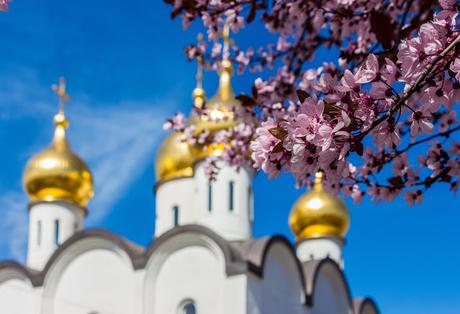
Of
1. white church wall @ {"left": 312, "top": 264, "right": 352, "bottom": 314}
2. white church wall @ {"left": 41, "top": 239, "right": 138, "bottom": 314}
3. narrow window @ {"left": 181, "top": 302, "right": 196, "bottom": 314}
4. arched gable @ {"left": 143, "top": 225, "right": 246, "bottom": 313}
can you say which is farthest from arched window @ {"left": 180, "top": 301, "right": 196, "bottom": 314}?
white church wall @ {"left": 312, "top": 264, "right": 352, "bottom": 314}

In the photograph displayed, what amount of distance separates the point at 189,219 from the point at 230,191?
5.69 feet

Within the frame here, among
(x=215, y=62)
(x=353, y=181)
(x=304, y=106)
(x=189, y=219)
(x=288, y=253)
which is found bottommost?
(x=304, y=106)

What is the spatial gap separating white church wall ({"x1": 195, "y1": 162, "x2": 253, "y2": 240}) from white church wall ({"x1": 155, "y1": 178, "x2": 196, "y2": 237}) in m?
1.05

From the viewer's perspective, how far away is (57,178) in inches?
738

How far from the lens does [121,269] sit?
52.6 feet

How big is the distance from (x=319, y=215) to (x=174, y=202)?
3501 mm

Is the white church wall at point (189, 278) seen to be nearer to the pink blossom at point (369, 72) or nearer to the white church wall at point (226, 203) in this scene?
the white church wall at point (226, 203)

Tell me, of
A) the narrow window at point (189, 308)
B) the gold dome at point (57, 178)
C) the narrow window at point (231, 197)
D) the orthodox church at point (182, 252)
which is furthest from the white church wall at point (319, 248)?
the narrow window at point (189, 308)

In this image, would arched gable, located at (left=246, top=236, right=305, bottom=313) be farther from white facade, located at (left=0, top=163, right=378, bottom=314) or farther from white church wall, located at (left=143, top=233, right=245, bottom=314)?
white church wall, located at (left=143, top=233, right=245, bottom=314)

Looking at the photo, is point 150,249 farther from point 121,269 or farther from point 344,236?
point 344,236

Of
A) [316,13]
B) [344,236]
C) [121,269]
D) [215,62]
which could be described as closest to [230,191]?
[121,269]

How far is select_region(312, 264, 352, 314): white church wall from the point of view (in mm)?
17812

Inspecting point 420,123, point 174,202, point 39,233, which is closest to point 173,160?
point 174,202

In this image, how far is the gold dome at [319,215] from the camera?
781 inches
